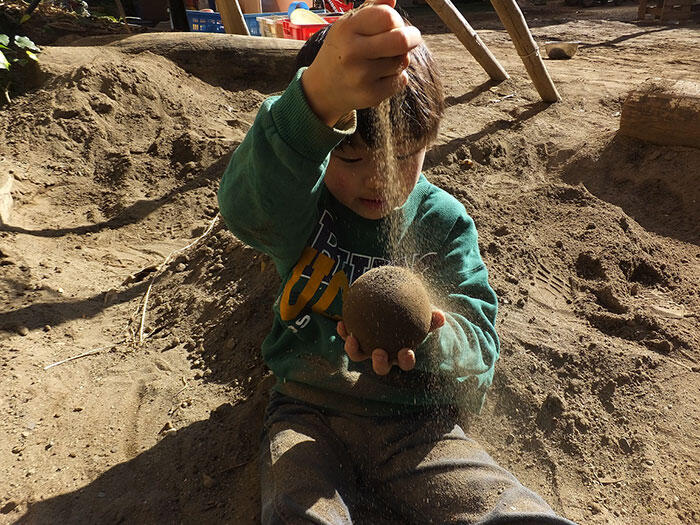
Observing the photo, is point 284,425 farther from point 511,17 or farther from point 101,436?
point 511,17

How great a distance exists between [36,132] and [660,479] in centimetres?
418

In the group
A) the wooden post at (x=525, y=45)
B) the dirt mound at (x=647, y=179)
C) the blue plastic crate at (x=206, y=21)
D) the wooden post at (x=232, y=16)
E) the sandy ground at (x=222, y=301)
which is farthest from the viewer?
the blue plastic crate at (x=206, y=21)

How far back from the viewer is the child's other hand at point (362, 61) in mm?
1150

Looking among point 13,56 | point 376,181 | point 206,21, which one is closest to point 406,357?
point 376,181

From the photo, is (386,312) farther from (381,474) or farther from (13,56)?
(13,56)

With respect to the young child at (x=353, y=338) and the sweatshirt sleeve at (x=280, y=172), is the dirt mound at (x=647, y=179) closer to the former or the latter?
the young child at (x=353, y=338)

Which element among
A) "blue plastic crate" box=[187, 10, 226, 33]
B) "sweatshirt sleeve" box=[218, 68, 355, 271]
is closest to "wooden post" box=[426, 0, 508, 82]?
"blue plastic crate" box=[187, 10, 226, 33]

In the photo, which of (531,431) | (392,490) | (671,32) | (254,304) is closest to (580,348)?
(531,431)

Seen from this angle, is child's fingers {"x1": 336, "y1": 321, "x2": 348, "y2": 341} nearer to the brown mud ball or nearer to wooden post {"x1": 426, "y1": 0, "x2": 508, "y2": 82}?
the brown mud ball

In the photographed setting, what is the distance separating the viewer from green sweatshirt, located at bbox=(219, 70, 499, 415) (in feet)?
5.32

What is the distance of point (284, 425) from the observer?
1757 millimetres

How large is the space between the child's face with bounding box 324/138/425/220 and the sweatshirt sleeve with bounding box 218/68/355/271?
0.12 metres

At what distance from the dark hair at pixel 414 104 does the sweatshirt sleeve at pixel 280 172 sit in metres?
0.19

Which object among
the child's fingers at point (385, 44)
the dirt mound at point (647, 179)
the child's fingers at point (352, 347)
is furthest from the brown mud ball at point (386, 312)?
the dirt mound at point (647, 179)
